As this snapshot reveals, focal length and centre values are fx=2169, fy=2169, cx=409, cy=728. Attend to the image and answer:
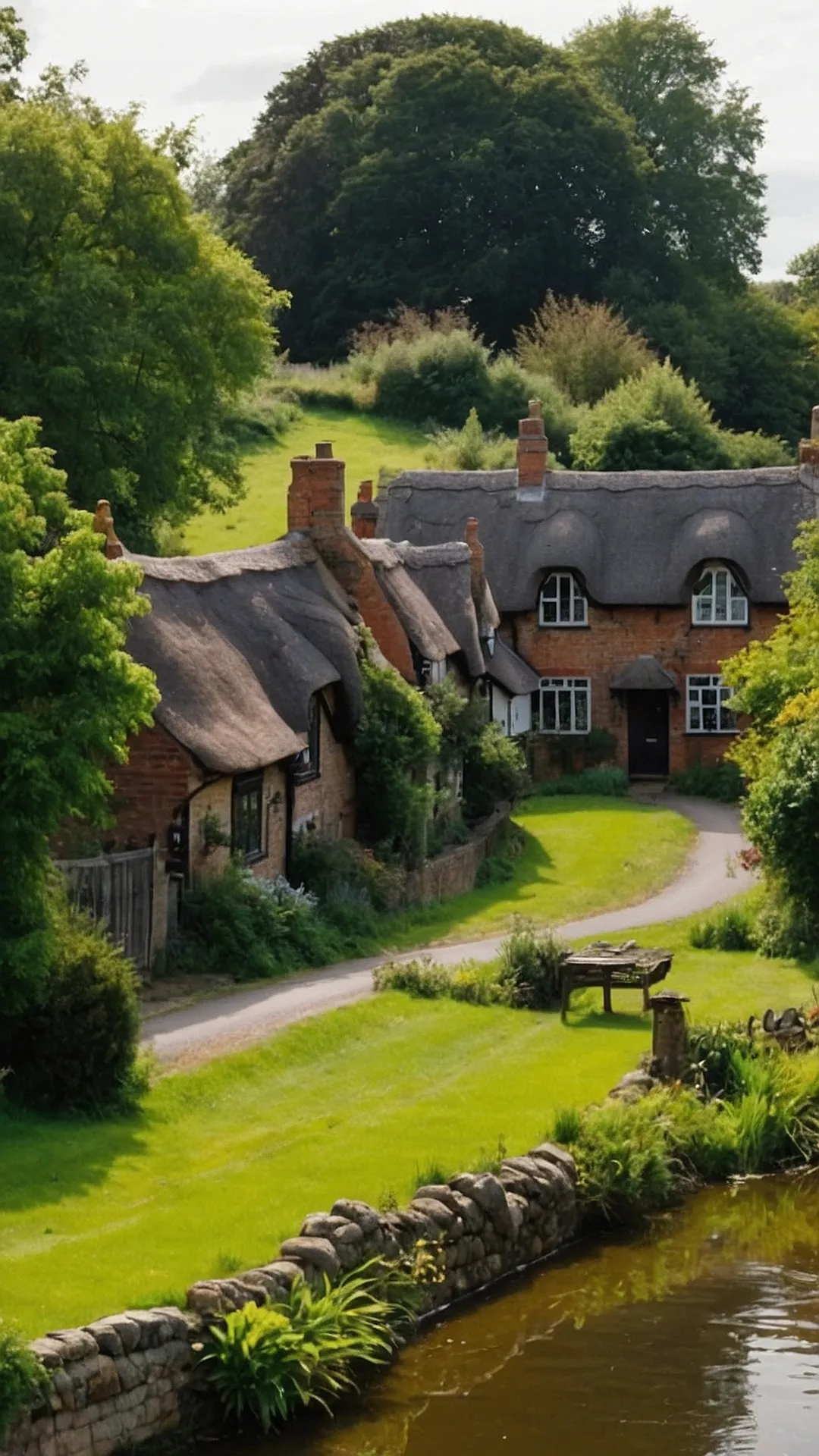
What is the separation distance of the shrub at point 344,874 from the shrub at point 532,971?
470 cm

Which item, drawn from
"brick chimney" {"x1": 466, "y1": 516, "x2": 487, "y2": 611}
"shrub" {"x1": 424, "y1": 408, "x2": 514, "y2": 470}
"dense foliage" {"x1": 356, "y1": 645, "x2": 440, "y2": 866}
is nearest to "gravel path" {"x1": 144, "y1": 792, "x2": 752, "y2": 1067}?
"dense foliage" {"x1": 356, "y1": 645, "x2": 440, "y2": 866}

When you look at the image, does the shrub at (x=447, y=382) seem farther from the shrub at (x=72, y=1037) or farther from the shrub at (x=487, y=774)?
the shrub at (x=72, y=1037)

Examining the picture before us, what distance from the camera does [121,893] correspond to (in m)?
27.1

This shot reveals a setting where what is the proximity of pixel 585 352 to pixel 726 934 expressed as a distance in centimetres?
4755

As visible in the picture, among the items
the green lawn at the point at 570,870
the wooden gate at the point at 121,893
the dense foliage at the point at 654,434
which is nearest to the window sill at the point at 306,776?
the green lawn at the point at 570,870

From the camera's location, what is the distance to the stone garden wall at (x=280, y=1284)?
15.6 meters

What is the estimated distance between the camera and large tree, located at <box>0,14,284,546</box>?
4450 centimetres

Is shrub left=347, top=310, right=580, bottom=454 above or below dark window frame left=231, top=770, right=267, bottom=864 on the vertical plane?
above

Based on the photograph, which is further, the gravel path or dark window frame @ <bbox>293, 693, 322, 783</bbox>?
dark window frame @ <bbox>293, 693, 322, 783</bbox>

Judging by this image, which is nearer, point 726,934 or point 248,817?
point 248,817

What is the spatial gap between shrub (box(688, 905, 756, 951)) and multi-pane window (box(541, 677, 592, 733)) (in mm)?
21586

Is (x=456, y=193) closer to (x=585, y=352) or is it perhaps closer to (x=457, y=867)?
(x=585, y=352)

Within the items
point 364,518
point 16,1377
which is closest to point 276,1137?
point 16,1377

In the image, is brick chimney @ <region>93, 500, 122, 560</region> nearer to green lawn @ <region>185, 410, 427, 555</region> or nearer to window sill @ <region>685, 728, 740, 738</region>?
window sill @ <region>685, 728, 740, 738</region>
